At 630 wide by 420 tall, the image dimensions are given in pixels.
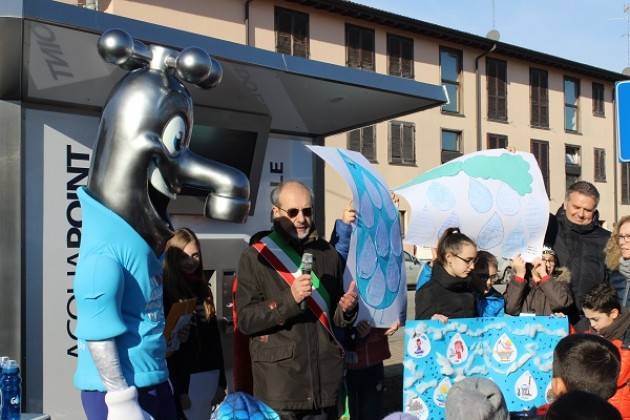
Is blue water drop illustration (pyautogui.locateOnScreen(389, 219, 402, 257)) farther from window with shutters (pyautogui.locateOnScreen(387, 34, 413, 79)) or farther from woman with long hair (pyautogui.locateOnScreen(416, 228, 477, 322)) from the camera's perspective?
window with shutters (pyautogui.locateOnScreen(387, 34, 413, 79))

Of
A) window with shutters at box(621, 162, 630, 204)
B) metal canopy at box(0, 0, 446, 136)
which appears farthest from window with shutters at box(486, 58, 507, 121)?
metal canopy at box(0, 0, 446, 136)

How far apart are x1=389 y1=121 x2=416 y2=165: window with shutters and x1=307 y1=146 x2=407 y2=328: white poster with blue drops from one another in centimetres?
2133

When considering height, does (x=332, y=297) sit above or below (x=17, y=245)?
below

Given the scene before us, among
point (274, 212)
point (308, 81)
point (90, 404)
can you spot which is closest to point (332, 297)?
point (274, 212)

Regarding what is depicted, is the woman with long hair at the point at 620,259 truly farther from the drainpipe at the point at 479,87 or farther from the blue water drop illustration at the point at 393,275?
the drainpipe at the point at 479,87

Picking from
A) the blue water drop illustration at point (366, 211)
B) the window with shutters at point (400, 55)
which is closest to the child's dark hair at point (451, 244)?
the blue water drop illustration at point (366, 211)

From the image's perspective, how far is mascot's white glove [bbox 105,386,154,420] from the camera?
7.97ft

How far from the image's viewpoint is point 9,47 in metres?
3.44

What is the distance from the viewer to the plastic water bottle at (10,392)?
8.21 feet

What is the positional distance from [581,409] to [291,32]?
71.1 ft

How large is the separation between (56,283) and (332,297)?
1.84 m

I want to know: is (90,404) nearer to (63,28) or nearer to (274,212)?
(274,212)

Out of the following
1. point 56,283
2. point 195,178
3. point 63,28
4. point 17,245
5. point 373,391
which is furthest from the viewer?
point 373,391

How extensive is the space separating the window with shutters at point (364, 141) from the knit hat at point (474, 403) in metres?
21.1
